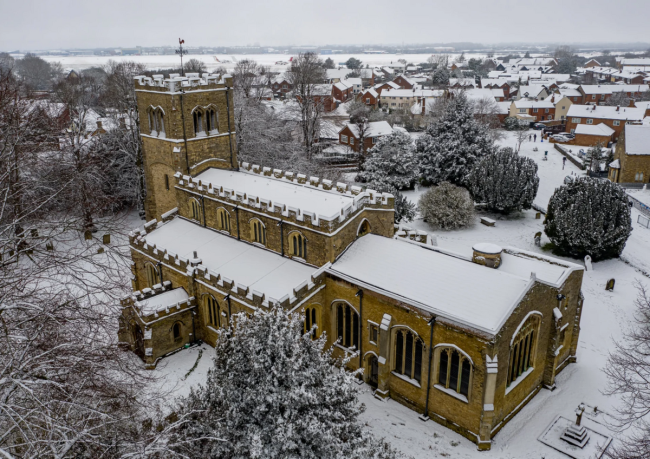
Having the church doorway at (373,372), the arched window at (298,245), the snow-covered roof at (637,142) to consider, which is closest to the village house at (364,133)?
the snow-covered roof at (637,142)

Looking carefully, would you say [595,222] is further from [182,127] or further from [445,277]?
[182,127]

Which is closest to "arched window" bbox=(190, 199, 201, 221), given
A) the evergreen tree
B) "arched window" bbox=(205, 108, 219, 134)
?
"arched window" bbox=(205, 108, 219, 134)

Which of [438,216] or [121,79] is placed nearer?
[438,216]

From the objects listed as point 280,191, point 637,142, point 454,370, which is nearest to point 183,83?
point 280,191

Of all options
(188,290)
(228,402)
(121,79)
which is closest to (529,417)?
(228,402)

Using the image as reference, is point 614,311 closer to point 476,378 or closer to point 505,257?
point 505,257

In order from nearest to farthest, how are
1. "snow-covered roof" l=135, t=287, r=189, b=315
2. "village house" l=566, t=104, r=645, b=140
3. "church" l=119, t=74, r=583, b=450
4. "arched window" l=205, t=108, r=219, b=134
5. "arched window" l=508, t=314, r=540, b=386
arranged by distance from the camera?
"church" l=119, t=74, r=583, b=450 → "arched window" l=508, t=314, r=540, b=386 → "snow-covered roof" l=135, t=287, r=189, b=315 → "arched window" l=205, t=108, r=219, b=134 → "village house" l=566, t=104, r=645, b=140

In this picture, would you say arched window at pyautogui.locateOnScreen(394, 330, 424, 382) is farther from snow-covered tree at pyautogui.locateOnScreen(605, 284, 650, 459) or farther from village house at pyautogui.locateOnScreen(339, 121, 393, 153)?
village house at pyautogui.locateOnScreen(339, 121, 393, 153)
